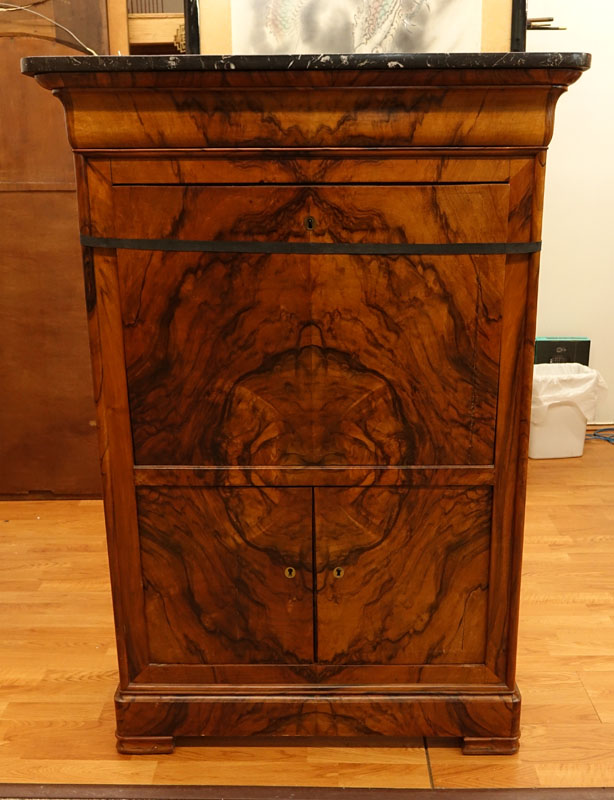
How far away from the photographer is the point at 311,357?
55.3 inches

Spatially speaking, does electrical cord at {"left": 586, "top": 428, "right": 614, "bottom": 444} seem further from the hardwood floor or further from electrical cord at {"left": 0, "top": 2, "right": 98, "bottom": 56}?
electrical cord at {"left": 0, "top": 2, "right": 98, "bottom": 56}

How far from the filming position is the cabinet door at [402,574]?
1482mm

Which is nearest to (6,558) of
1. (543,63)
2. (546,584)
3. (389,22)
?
(546,584)

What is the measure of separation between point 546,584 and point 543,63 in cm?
140

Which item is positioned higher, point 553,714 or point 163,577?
point 163,577

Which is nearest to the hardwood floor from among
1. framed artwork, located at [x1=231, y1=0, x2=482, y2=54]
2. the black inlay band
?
the black inlay band

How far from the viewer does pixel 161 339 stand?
1407mm

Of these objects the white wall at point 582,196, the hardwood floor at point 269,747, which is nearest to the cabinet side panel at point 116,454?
the hardwood floor at point 269,747

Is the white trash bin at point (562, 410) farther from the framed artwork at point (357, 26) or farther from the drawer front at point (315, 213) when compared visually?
the drawer front at point (315, 213)

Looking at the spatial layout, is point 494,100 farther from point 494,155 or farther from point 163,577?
point 163,577

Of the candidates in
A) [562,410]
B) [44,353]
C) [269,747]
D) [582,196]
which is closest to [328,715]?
[269,747]

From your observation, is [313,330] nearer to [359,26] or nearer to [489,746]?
[359,26]

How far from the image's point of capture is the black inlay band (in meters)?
1.34

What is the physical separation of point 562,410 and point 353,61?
201cm
